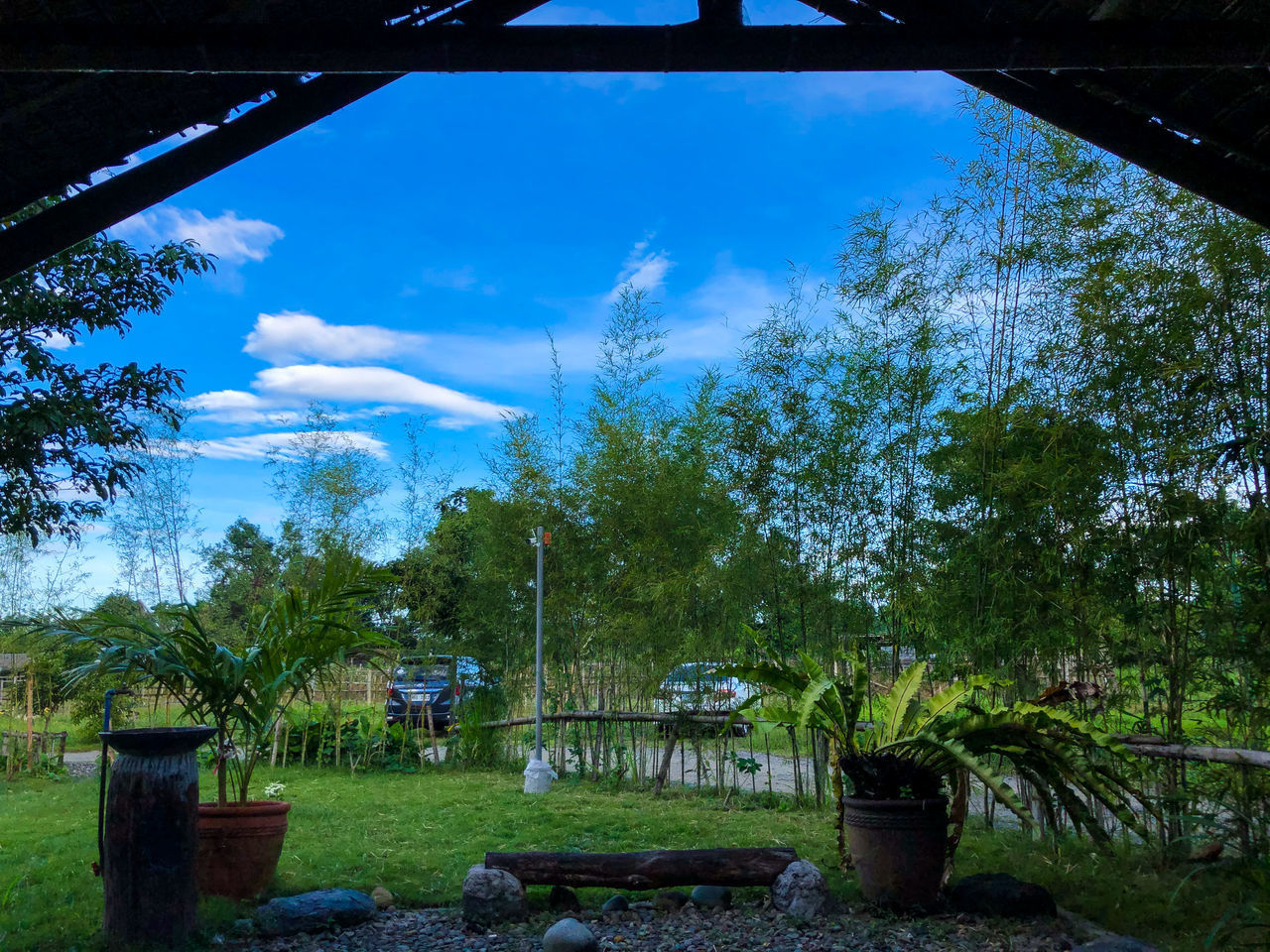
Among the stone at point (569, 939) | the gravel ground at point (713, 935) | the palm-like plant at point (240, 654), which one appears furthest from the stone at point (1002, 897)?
the palm-like plant at point (240, 654)

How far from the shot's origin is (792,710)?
12.9 feet

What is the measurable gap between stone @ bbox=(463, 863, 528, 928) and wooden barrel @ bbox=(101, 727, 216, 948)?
104 centimetres

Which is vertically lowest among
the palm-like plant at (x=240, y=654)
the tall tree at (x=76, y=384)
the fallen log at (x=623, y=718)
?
the fallen log at (x=623, y=718)

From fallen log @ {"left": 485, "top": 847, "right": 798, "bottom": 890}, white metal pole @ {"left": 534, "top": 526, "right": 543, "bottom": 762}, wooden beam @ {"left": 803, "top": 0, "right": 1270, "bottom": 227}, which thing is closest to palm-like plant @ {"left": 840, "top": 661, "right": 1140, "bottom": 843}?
fallen log @ {"left": 485, "top": 847, "right": 798, "bottom": 890}

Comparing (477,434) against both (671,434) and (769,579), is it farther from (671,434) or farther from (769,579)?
(769,579)

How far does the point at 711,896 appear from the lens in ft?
12.7

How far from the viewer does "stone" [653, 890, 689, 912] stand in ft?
12.7

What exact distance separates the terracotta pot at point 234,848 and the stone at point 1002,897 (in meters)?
2.95

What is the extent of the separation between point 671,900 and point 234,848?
1876mm

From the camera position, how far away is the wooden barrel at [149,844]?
3148mm

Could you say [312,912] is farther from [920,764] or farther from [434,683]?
[434,683]

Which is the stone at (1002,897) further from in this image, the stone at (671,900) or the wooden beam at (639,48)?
the wooden beam at (639,48)

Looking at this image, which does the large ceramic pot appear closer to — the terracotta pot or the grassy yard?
the grassy yard

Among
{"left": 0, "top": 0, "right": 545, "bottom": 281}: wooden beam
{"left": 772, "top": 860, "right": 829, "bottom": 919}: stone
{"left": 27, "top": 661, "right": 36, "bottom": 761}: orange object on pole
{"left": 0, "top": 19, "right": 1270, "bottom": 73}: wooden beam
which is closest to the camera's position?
{"left": 0, "top": 19, "right": 1270, "bottom": 73}: wooden beam
